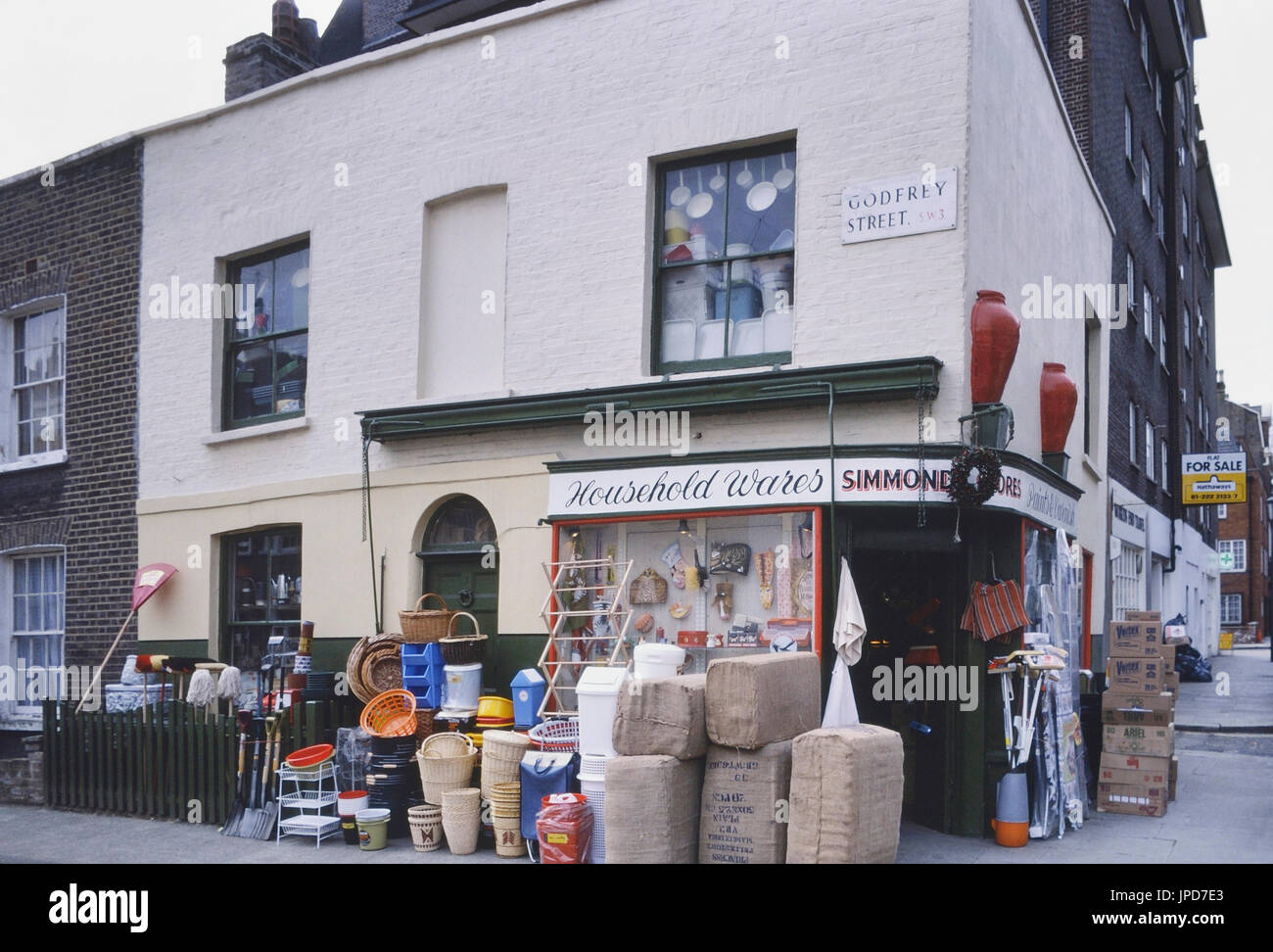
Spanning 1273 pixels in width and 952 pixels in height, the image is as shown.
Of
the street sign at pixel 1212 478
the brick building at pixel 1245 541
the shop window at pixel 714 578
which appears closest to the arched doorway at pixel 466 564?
the shop window at pixel 714 578

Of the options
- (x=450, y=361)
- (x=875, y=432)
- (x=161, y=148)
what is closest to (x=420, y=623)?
(x=450, y=361)

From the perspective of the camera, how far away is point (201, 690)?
454 inches

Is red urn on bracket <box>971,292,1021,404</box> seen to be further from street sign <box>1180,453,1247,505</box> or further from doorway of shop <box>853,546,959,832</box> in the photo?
street sign <box>1180,453,1247,505</box>

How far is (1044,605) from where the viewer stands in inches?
389

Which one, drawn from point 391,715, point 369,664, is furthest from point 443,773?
point 369,664

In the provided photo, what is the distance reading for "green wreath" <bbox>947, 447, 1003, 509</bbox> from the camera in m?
8.38

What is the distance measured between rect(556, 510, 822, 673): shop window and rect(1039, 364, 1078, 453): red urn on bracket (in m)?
3.65

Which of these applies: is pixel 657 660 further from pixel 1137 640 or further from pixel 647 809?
pixel 1137 640

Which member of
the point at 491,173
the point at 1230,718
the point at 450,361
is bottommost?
the point at 1230,718

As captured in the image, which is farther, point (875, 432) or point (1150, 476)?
point (1150, 476)

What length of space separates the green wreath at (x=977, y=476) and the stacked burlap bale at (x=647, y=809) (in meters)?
2.77

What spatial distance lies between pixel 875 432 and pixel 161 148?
9.47 metres

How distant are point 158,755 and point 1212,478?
2116 centimetres
